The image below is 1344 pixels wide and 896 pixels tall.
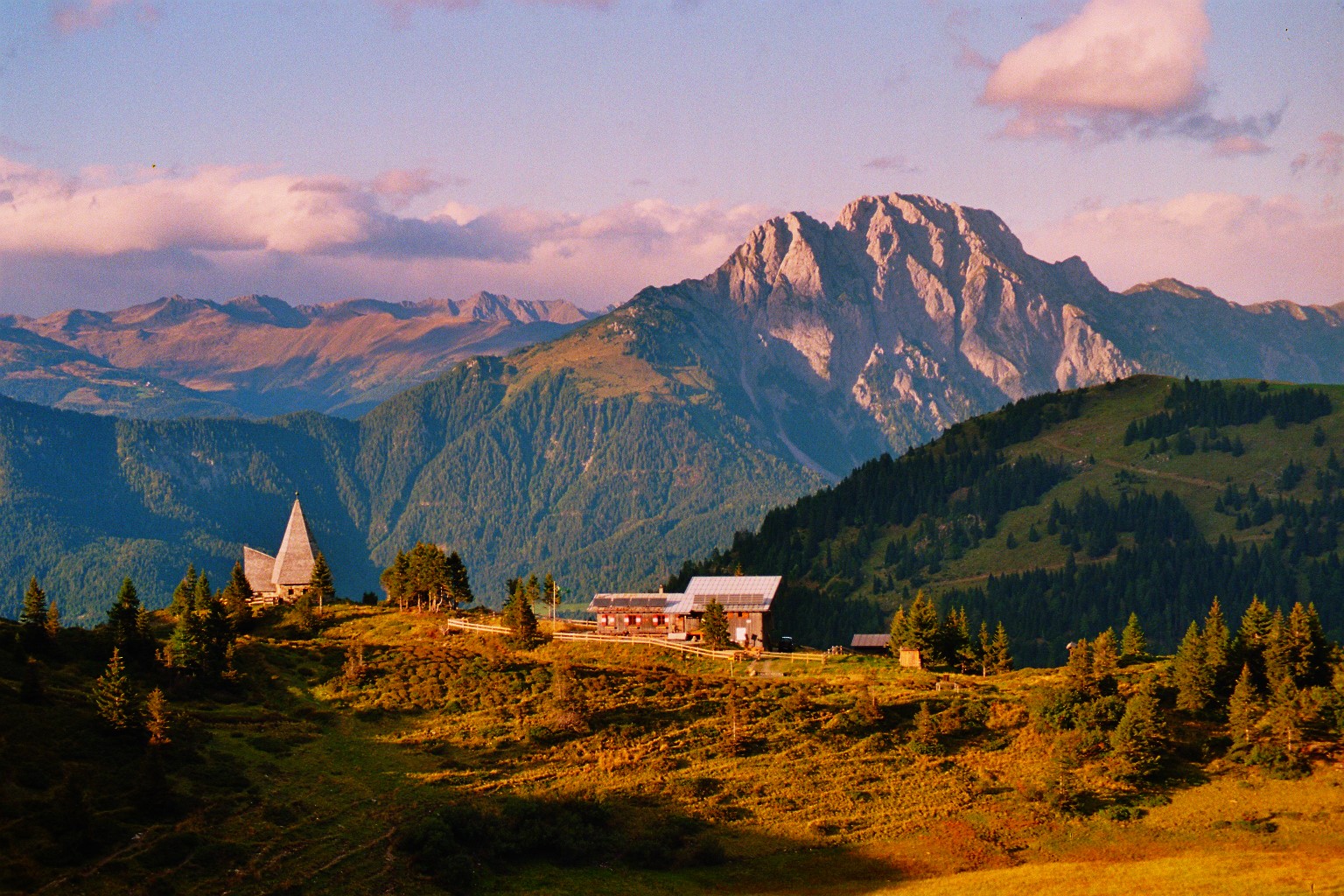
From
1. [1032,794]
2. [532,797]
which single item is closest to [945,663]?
[1032,794]

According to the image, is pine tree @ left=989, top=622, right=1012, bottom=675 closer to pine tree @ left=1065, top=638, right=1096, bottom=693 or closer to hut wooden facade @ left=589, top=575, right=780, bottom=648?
pine tree @ left=1065, top=638, right=1096, bottom=693

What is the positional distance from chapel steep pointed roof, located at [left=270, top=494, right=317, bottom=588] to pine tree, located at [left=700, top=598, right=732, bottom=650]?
55.1 meters

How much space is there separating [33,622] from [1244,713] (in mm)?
99194

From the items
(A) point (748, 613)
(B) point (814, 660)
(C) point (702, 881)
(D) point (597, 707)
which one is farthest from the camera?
(A) point (748, 613)

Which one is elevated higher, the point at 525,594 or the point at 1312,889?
the point at 525,594

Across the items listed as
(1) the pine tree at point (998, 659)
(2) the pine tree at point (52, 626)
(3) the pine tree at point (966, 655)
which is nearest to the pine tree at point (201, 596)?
(2) the pine tree at point (52, 626)

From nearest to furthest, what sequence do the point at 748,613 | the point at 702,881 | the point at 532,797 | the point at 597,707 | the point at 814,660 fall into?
1. the point at 702,881
2. the point at 532,797
3. the point at 597,707
4. the point at 814,660
5. the point at 748,613

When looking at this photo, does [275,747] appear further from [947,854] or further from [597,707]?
[947,854]

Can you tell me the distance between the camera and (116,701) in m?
89.6

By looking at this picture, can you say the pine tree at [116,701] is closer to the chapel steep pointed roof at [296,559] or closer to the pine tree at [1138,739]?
the pine tree at [1138,739]

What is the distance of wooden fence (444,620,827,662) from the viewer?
135875 millimetres

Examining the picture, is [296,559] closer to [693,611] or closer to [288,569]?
[288,569]

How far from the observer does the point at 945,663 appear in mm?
138000

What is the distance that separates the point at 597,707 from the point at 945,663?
4411cm
